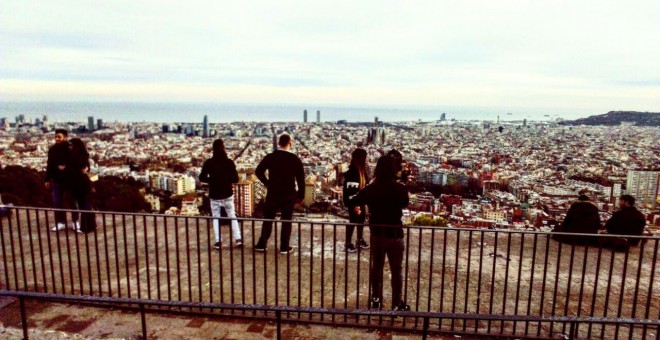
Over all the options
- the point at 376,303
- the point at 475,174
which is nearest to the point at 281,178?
the point at 376,303

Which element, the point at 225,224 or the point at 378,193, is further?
the point at 225,224

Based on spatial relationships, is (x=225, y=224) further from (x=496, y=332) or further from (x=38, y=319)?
(x=496, y=332)

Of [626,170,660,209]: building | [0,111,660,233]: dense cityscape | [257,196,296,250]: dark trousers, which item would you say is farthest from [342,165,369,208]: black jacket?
[626,170,660,209]: building

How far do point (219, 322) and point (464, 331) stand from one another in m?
2.42

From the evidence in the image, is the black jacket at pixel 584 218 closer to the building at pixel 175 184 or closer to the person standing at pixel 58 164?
the person standing at pixel 58 164

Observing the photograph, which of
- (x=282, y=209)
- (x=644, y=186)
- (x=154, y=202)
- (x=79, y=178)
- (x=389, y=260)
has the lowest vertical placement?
(x=154, y=202)

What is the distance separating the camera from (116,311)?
461 centimetres

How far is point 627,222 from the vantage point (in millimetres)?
7000

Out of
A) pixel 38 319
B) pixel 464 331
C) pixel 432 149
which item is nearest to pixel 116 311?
pixel 38 319

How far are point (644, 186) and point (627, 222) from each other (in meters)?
8.22

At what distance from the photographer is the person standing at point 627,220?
6.98 metres

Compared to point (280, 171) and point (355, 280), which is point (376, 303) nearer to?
point (355, 280)

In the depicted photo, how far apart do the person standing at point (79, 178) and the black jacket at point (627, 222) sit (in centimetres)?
872

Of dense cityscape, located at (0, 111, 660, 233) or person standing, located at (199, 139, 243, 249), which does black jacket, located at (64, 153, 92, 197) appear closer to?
person standing, located at (199, 139, 243, 249)
